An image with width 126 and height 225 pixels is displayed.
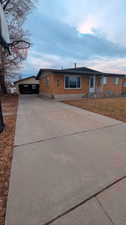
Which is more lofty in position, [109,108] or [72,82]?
[72,82]

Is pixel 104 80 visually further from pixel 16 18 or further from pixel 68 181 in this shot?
pixel 68 181

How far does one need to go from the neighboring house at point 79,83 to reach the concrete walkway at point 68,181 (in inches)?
422

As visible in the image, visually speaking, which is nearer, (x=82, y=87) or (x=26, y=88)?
(x=82, y=87)

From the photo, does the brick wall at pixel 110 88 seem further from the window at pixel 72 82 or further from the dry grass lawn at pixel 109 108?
the dry grass lawn at pixel 109 108

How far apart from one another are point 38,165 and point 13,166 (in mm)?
480

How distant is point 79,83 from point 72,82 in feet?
3.17

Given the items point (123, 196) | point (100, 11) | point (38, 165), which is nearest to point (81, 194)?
point (123, 196)

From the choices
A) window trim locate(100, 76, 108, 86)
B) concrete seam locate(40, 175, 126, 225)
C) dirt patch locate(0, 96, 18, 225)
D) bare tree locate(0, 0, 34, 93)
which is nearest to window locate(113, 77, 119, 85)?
window trim locate(100, 76, 108, 86)

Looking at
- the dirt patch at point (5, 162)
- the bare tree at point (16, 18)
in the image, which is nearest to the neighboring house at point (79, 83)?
the bare tree at point (16, 18)

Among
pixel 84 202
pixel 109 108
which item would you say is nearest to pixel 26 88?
pixel 109 108

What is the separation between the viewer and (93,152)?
2682mm

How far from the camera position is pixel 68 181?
1.84m

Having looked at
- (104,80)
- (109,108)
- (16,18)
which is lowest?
(109,108)

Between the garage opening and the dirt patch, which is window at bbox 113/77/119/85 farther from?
the dirt patch
